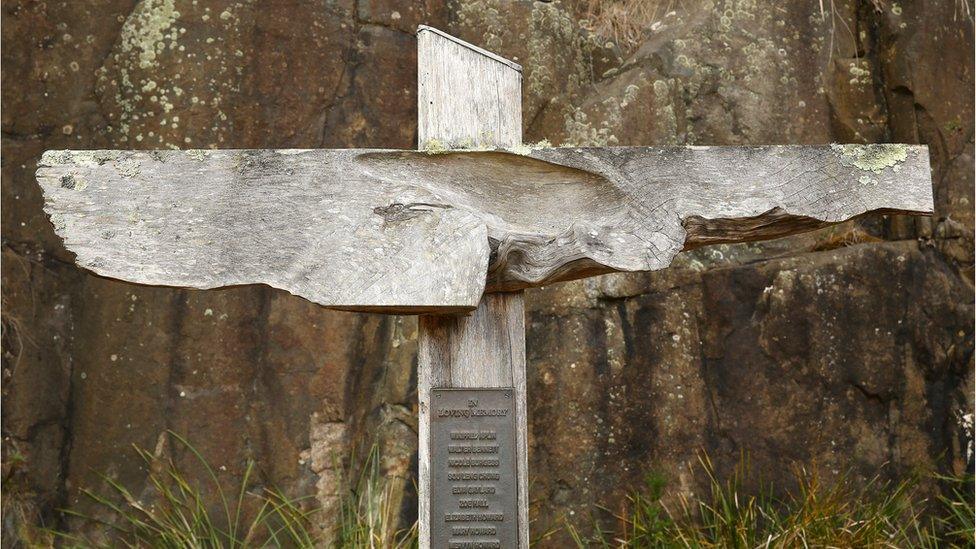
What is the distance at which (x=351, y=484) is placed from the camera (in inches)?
192

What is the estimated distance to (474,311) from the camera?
304cm

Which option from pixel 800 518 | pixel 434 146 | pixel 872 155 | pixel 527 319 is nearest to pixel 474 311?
pixel 434 146

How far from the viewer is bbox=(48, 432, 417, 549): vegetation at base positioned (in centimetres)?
471

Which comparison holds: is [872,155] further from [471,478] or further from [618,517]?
[618,517]

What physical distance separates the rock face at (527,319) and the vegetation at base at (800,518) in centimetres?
11

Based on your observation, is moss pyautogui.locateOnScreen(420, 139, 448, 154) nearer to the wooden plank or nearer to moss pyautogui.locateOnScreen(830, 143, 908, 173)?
the wooden plank

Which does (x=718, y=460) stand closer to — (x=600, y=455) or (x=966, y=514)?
(x=600, y=455)

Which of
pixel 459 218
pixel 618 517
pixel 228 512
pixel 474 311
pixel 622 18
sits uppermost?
pixel 622 18

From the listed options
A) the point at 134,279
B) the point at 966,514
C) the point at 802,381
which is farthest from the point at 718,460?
the point at 134,279

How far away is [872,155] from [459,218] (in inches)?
45.7

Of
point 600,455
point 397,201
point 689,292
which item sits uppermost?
point 397,201

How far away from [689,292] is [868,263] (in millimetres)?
901

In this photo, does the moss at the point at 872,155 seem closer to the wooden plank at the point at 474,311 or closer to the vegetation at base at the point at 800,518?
the wooden plank at the point at 474,311

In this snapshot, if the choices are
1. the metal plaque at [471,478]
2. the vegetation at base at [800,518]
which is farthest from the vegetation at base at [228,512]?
the metal plaque at [471,478]
